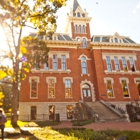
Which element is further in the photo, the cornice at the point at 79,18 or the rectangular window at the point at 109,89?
the cornice at the point at 79,18

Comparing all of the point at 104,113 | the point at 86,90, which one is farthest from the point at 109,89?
the point at 104,113

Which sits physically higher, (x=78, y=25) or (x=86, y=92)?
(x=78, y=25)

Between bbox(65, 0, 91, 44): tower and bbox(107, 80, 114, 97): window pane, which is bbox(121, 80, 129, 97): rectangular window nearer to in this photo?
bbox(107, 80, 114, 97): window pane

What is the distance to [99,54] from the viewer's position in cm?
2617

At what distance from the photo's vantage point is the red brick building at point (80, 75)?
72.1 feet

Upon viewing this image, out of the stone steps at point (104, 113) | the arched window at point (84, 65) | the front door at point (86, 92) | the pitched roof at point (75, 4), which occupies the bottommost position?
the stone steps at point (104, 113)

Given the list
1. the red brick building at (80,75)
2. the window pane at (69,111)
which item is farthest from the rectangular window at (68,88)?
the window pane at (69,111)

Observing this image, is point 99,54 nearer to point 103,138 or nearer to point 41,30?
point 41,30

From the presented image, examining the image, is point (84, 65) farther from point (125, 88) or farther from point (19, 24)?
point (19, 24)

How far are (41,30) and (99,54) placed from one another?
1320 cm

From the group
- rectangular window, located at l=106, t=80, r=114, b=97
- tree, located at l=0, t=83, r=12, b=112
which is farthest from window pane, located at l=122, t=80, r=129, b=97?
tree, located at l=0, t=83, r=12, b=112

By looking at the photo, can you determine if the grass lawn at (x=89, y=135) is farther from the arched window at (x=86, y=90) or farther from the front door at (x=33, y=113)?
the arched window at (x=86, y=90)

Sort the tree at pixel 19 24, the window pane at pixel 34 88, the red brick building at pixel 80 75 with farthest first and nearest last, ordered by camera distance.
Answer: the window pane at pixel 34 88, the red brick building at pixel 80 75, the tree at pixel 19 24

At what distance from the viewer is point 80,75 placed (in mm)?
25344
